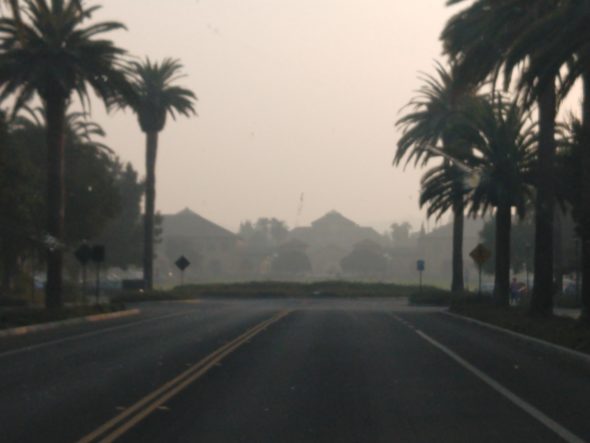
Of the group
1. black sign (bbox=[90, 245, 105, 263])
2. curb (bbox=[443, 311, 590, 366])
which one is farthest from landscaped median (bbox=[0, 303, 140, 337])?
curb (bbox=[443, 311, 590, 366])

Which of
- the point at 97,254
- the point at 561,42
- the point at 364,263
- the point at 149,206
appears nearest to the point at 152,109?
the point at 149,206

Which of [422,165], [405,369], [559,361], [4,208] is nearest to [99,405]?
[405,369]

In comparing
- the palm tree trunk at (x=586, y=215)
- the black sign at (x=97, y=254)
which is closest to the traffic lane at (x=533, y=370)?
the palm tree trunk at (x=586, y=215)

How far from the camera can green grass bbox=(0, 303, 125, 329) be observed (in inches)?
1303

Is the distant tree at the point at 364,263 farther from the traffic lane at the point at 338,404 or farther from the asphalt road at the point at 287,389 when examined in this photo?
the traffic lane at the point at 338,404

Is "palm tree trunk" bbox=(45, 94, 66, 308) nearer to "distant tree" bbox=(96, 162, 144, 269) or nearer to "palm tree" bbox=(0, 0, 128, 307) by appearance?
"palm tree" bbox=(0, 0, 128, 307)

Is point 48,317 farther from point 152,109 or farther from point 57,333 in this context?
point 152,109

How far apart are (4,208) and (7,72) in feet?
41.7

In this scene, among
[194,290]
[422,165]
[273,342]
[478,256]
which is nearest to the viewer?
[273,342]

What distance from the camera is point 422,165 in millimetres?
68938

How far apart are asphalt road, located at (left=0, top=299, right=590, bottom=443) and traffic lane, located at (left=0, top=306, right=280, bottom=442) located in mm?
29

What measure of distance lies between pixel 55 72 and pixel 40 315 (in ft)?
37.3

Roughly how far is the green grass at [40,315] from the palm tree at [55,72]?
3.27 m

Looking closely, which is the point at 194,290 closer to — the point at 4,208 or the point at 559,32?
the point at 4,208
